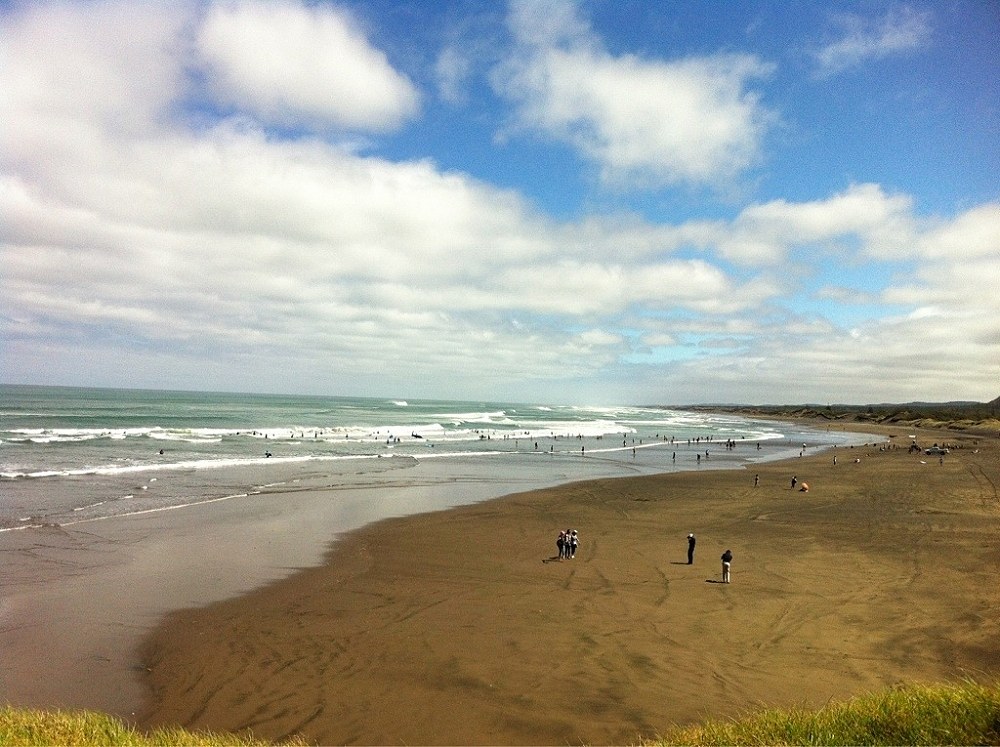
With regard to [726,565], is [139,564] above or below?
below

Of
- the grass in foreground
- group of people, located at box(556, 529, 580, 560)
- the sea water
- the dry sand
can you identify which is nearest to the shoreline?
the dry sand

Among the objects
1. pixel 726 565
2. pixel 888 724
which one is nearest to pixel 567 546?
pixel 726 565

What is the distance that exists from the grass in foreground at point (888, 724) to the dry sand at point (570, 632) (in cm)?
305

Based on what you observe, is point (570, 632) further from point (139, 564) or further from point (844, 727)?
point (139, 564)

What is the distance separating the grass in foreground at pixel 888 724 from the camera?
22.7 ft

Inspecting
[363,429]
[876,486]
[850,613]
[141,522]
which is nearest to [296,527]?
[141,522]

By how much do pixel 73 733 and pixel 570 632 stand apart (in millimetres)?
10309

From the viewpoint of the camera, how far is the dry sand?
1113 centimetres

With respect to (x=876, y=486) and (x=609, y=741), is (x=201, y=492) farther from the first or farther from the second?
(x=876, y=486)

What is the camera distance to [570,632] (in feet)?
48.2

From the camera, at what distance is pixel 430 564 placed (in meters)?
20.8

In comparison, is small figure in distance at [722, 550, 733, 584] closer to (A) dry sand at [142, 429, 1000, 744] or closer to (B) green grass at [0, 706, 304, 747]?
(A) dry sand at [142, 429, 1000, 744]

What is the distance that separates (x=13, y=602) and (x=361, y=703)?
11.6 metres

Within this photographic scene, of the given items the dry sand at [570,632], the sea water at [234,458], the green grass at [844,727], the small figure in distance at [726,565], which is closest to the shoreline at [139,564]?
the dry sand at [570,632]
